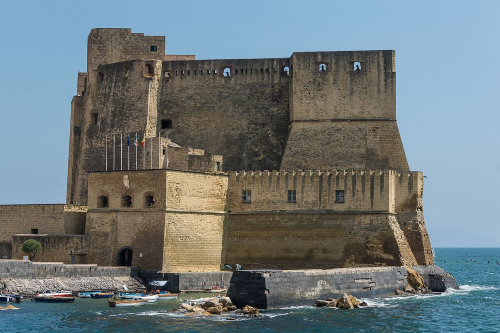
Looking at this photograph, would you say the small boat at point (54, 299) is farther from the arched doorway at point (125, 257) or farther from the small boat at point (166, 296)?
the arched doorway at point (125, 257)

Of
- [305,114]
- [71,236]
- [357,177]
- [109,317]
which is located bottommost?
[109,317]

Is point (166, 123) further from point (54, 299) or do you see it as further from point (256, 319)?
point (256, 319)

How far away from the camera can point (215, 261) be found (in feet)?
114

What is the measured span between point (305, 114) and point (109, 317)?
16185 mm

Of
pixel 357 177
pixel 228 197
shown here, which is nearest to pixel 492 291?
pixel 357 177

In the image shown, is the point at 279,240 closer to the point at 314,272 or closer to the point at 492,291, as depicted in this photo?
the point at 314,272

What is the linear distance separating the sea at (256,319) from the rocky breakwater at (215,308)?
1.09 feet

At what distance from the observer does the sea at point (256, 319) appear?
25.0 meters

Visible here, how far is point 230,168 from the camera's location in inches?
1618

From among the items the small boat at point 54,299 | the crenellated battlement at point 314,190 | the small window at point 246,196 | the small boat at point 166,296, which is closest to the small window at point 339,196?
the crenellated battlement at point 314,190

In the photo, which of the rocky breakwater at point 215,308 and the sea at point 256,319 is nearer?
the sea at point 256,319

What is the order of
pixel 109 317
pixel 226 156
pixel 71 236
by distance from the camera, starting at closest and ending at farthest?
pixel 109 317 → pixel 71 236 → pixel 226 156

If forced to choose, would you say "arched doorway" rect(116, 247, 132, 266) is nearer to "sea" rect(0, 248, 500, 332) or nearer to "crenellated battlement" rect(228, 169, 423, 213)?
"sea" rect(0, 248, 500, 332)

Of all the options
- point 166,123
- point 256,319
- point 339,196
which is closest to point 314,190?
point 339,196
